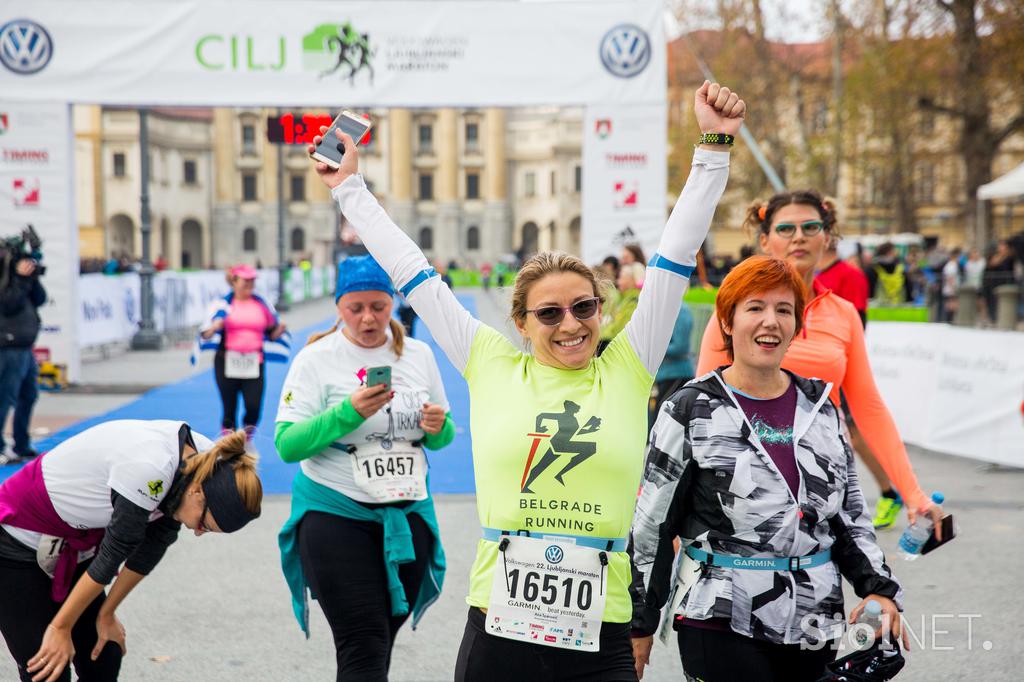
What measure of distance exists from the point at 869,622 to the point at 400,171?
94.6 m

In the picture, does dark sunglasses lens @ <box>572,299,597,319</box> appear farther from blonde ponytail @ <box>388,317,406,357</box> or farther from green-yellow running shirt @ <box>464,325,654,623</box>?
blonde ponytail @ <box>388,317,406,357</box>

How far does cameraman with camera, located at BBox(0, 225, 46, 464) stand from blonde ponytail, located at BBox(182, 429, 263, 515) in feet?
21.9

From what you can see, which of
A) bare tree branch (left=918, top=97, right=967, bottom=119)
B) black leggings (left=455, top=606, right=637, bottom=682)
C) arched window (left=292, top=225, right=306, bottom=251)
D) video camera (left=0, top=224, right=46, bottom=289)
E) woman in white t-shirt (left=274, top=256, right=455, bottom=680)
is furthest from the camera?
arched window (left=292, top=225, right=306, bottom=251)

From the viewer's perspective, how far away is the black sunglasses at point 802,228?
14.3 ft

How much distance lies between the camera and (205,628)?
532 cm

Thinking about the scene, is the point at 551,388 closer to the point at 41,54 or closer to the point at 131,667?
the point at 131,667

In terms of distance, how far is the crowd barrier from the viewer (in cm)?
1803

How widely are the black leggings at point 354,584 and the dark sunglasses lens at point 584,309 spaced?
4.93 ft

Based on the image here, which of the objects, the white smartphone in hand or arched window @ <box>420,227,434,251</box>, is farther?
arched window @ <box>420,227,434,251</box>

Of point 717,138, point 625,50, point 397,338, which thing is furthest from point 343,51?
point 717,138

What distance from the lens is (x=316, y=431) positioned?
374 centimetres

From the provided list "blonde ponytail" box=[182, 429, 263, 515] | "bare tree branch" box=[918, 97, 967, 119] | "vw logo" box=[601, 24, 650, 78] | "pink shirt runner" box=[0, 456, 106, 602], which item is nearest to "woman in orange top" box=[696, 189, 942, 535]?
"blonde ponytail" box=[182, 429, 263, 515]

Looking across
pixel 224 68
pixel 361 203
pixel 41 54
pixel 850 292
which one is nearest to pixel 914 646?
pixel 850 292

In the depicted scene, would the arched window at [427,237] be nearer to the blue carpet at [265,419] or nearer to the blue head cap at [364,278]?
the blue carpet at [265,419]
